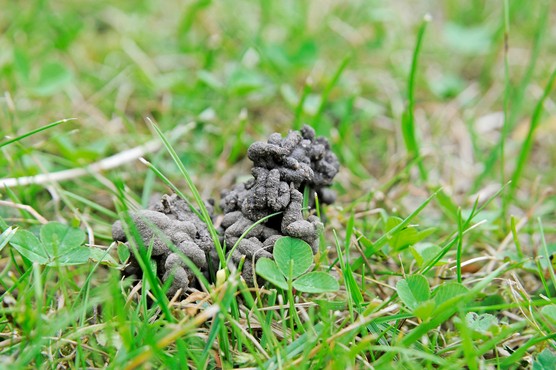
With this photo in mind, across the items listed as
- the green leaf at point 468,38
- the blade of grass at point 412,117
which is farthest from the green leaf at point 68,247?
the green leaf at point 468,38

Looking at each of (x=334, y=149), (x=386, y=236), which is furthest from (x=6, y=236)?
(x=334, y=149)

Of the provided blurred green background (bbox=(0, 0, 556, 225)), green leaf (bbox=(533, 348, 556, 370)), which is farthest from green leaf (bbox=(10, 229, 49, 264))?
green leaf (bbox=(533, 348, 556, 370))

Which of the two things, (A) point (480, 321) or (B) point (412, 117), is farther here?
(B) point (412, 117)

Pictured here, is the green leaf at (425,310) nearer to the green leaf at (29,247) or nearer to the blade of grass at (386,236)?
the blade of grass at (386,236)

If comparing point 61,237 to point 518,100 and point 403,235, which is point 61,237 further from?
point 518,100

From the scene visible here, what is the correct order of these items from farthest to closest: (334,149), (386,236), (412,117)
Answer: (334,149), (412,117), (386,236)

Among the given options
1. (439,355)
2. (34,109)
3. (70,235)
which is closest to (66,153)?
(34,109)

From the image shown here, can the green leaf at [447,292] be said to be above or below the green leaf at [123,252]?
below
